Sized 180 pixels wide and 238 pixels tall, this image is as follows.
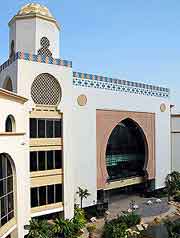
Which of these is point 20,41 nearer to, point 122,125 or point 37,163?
point 37,163

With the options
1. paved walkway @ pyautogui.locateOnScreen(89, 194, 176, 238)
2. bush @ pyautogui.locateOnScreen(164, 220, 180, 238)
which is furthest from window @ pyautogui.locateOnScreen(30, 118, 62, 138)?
bush @ pyautogui.locateOnScreen(164, 220, 180, 238)

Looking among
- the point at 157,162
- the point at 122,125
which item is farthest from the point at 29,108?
the point at 157,162

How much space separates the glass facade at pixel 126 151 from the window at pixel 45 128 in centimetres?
845

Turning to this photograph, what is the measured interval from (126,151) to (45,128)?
39.9 ft

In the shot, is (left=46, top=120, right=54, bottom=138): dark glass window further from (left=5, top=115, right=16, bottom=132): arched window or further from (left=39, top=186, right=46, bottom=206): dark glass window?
(left=5, top=115, right=16, bottom=132): arched window

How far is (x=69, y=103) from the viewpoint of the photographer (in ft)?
67.4

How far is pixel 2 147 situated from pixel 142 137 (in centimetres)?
1923

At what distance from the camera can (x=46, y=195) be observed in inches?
767

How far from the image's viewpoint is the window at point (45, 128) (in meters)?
19.3

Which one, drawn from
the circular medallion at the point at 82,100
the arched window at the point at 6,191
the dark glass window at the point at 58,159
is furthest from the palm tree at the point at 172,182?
the arched window at the point at 6,191

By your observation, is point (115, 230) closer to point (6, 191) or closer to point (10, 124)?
point (6, 191)

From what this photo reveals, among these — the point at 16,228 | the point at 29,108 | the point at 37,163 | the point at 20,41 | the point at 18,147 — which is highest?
the point at 20,41

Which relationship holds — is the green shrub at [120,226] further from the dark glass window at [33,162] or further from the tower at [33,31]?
the tower at [33,31]

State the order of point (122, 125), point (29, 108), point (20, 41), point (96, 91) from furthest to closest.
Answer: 1. point (122, 125)
2. point (96, 91)
3. point (20, 41)
4. point (29, 108)
